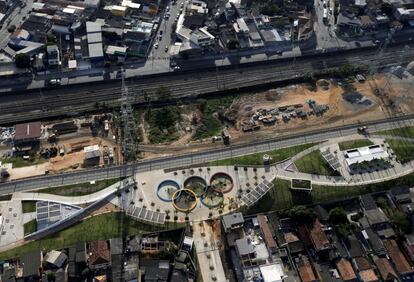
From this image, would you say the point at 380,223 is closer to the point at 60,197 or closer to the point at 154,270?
the point at 154,270

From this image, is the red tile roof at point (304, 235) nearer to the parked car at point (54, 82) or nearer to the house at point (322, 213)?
the house at point (322, 213)

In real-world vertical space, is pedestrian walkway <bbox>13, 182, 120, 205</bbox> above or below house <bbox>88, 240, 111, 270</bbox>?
above

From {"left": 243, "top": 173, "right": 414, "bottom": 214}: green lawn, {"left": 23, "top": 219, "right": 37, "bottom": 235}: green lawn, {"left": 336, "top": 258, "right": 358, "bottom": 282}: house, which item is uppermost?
{"left": 23, "top": 219, "right": 37, "bottom": 235}: green lawn

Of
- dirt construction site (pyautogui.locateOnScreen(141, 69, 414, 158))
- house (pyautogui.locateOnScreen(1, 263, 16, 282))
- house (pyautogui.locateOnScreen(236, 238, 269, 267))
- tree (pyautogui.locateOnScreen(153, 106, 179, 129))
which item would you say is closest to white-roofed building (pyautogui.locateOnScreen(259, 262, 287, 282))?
house (pyautogui.locateOnScreen(236, 238, 269, 267))

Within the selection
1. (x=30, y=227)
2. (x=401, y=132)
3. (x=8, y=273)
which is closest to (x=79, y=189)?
(x=30, y=227)

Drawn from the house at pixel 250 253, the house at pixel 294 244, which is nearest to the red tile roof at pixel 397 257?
the house at pixel 294 244

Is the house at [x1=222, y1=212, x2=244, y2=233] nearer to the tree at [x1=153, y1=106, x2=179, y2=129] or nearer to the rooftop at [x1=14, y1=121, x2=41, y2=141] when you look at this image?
the tree at [x1=153, y1=106, x2=179, y2=129]

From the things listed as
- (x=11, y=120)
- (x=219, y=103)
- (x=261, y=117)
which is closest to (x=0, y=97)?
(x=11, y=120)
